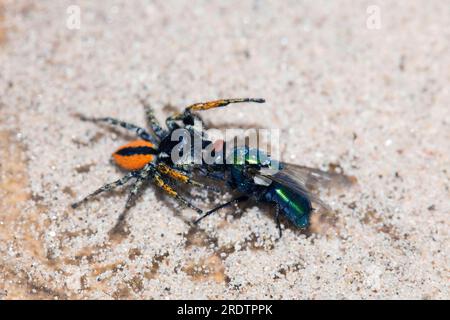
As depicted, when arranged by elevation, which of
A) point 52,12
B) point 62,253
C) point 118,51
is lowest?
point 62,253

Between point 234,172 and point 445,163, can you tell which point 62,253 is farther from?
point 445,163

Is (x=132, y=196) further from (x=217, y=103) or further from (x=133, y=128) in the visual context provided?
(x=217, y=103)

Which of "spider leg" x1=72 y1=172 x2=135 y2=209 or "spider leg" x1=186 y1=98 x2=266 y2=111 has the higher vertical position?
"spider leg" x1=186 y1=98 x2=266 y2=111

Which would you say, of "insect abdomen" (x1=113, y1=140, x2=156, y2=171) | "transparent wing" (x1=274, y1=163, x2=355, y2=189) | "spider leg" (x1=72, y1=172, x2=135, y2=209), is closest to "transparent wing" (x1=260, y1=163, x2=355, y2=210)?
"transparent wing" (x1=274, y1=163, x2=355, y2=189)

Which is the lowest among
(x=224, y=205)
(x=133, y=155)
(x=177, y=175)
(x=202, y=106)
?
(x=224, y=205)

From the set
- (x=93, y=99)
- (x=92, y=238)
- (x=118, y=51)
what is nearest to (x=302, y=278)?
(x=92, y=238)

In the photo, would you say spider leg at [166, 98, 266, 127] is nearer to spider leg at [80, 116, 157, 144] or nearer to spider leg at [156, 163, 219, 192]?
spider leg at [80, 116, 157, 144]

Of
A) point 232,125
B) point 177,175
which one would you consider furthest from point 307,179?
point 177,175
